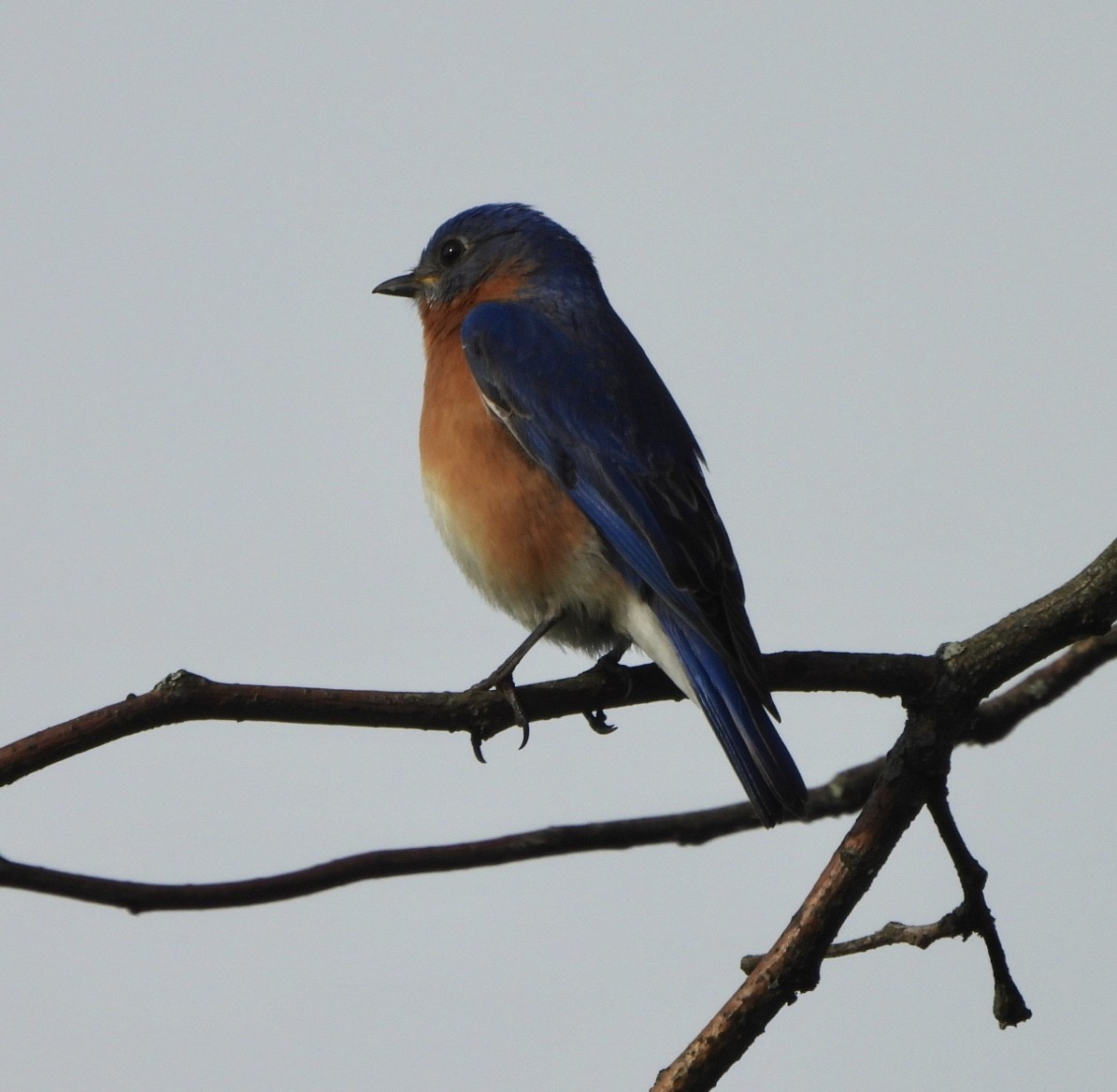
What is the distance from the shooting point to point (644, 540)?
19.5 feet

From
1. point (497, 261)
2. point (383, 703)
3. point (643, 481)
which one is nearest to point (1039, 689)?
point (643, 481)

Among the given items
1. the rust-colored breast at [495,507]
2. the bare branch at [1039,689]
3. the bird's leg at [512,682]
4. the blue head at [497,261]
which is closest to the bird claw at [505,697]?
the bird's leg at [512,682]

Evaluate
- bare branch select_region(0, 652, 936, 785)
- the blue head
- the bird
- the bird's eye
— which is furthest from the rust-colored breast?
the bird's eye

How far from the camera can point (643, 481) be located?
6211mm

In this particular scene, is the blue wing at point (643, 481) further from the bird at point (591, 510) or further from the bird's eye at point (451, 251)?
the bird's eye at point (451, 251)

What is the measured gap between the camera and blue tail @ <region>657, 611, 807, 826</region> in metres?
5.09

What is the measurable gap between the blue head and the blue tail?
2.70 meters

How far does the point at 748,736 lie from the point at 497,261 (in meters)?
3.50

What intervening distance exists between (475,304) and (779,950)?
14.1ft

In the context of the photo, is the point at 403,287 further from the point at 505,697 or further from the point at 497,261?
the point at 505,697

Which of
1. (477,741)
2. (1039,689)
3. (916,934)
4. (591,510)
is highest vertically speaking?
(591,510)

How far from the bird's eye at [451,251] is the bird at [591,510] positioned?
81 cm

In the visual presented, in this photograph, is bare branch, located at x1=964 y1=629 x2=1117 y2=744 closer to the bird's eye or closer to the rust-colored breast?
the rust-colored breast

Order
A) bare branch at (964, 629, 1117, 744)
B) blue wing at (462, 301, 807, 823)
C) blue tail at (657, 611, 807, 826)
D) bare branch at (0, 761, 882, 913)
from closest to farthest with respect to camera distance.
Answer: bare branch at (0, 761, 882, 913) → blue tail at (657, 611, 807, 826) → blue wing at (462, 301, 807, 823) → bare branch at (964, 629, 1117, 744)
